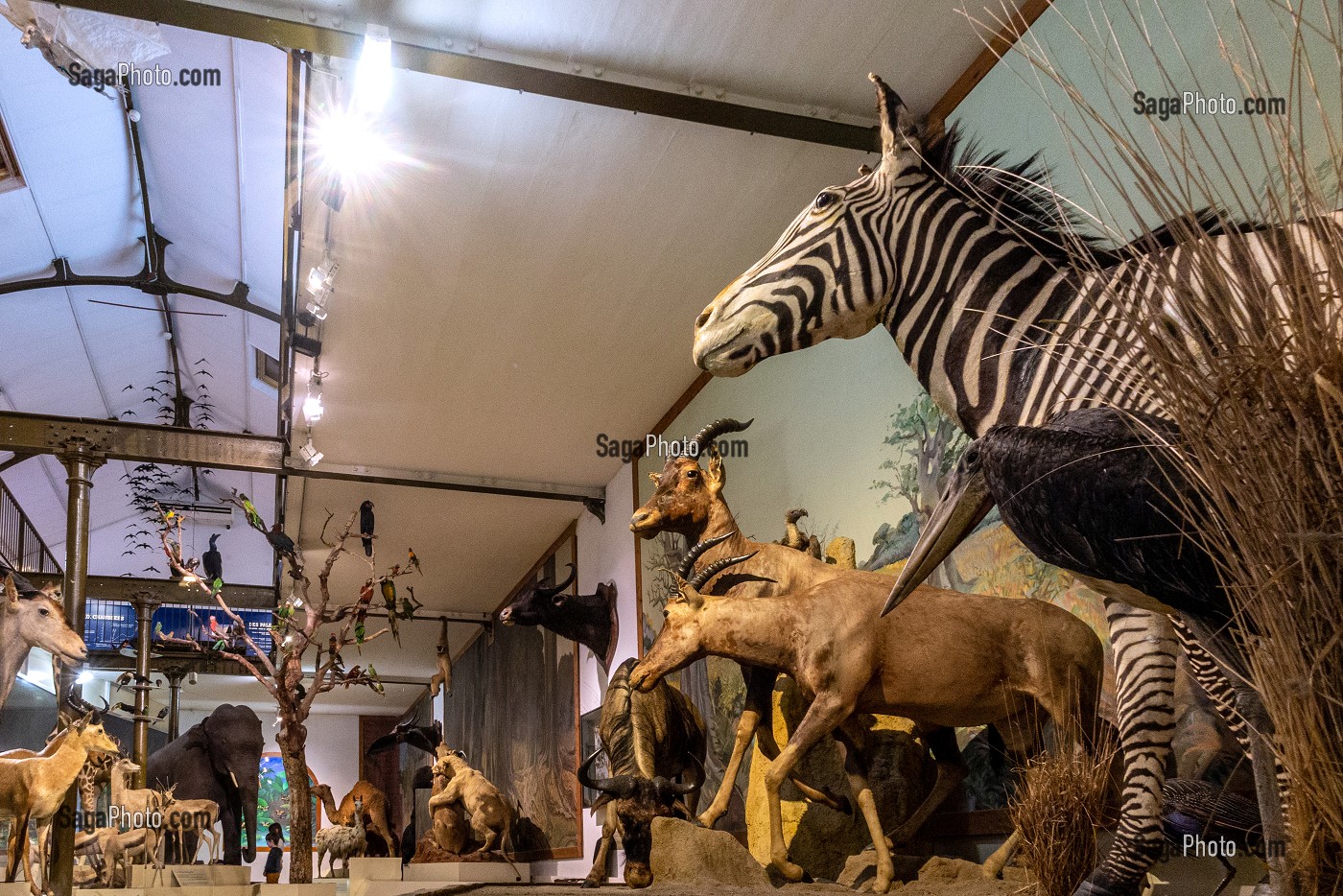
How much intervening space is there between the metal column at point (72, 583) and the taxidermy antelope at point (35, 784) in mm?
127

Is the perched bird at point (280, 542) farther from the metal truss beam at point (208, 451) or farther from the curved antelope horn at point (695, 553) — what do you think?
the curved antelope horn at point (695, 553)

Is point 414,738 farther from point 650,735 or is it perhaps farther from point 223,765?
point 650,735

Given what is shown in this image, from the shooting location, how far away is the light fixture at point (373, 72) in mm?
3900

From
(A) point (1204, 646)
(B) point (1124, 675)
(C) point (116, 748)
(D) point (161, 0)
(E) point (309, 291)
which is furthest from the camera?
(C) point (116, 748)

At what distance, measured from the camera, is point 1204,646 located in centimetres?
109

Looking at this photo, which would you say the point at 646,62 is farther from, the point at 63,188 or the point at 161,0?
the point at 63,188

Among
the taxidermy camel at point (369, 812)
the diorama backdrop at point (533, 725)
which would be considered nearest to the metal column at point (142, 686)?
the taxidermy camel at point (369, 812)

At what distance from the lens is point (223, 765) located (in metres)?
10.1

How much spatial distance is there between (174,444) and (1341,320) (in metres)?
7.87

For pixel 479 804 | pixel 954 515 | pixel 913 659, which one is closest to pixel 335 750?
pixel 479 804

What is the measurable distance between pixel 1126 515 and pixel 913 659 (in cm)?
196

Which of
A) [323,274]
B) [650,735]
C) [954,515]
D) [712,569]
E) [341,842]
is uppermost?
[323,274]

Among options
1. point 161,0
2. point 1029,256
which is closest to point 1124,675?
point 1029,256

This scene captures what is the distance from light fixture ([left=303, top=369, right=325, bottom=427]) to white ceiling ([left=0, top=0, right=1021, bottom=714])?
0.40 feet
